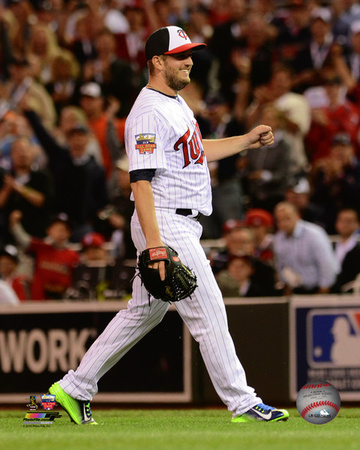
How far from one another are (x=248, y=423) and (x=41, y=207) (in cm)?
656

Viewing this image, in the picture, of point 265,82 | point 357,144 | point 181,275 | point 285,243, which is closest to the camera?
point 181,275

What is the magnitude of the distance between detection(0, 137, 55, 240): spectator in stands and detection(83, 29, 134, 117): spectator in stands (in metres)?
2.40

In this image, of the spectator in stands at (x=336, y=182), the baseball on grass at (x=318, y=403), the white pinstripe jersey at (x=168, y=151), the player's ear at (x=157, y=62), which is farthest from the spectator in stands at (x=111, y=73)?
the baseball on grass at (x=318, y=403)

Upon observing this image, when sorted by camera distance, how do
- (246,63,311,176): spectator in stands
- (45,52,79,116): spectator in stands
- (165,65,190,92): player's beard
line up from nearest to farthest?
1. (165,65,190,92): player's beard
2. (246,63,311,176): spectator in stands
3. (45,52,79,116): spectator in stands

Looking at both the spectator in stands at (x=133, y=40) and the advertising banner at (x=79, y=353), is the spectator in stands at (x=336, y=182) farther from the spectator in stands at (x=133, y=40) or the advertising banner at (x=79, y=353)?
the spectator in stands at (x=133, y=40)

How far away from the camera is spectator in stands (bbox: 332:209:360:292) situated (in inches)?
405

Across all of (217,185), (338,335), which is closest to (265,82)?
(217,185)

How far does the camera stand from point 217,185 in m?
11.8

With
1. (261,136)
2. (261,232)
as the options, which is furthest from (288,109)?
(261,136)

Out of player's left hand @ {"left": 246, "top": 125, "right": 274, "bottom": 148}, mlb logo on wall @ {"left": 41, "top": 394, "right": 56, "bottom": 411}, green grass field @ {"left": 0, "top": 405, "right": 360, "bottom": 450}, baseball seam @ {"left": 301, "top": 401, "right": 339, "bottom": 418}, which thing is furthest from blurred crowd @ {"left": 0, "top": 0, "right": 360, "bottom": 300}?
mlb logo on wall @ {"left": 41, "top": 394, "right": 56, "bottom": 411}

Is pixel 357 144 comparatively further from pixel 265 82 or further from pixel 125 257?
pixel 125 257

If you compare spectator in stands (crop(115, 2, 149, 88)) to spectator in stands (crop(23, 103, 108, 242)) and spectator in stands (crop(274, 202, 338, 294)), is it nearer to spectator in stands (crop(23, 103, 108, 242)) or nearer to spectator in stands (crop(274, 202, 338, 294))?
spectator in stands (crop(23, 103, 108, 242))

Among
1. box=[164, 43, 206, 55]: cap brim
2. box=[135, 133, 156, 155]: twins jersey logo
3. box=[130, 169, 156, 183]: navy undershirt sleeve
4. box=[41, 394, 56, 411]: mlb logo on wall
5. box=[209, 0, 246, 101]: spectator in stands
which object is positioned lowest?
box=[41, 394, 56, 411]: mlb logo on wall

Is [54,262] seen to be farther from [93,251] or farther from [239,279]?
[239,279]
